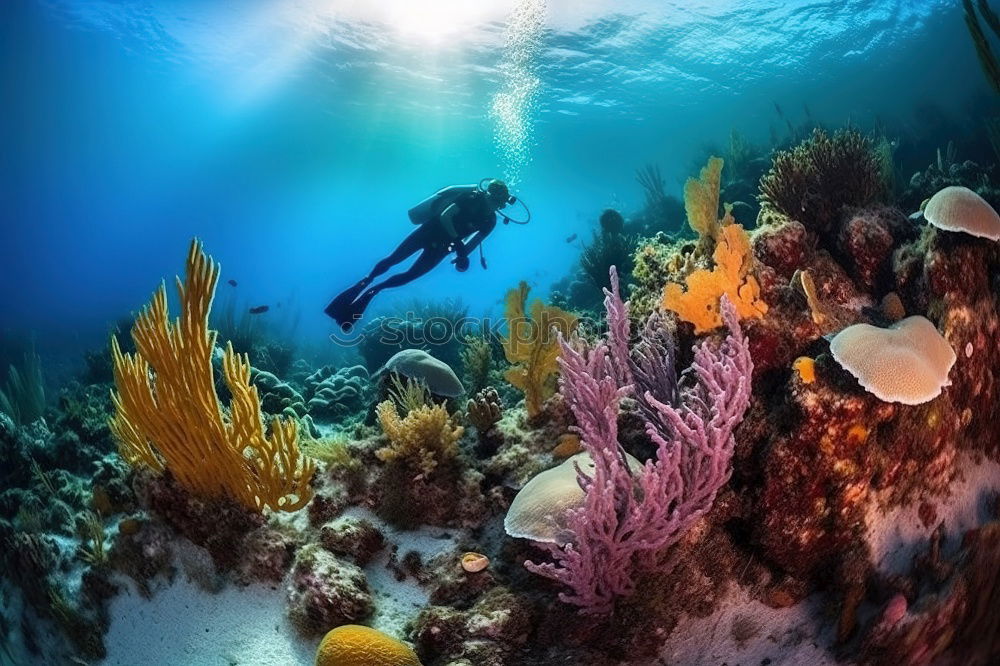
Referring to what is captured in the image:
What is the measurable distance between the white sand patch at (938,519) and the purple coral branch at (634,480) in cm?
114

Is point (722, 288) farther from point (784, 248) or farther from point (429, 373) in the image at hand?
point (429, 373)

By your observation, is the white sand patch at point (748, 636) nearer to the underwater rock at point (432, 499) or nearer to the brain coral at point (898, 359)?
the brain coral at point (898, 359)

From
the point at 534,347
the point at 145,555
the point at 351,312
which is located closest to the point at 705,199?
the point at 534,347

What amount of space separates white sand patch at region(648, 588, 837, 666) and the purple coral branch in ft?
1.45

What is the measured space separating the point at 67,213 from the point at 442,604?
76.3m

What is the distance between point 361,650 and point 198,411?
6.97 feet

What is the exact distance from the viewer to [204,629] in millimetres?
3688

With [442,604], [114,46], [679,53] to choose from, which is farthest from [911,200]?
[114,46]

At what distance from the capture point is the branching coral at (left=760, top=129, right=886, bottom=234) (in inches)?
175

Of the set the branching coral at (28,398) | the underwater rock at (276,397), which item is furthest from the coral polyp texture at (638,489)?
the branching coral at (28,398)

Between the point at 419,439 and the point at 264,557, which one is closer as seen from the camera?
the point at 264,557

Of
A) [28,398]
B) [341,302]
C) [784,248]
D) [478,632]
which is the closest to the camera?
[478,632]

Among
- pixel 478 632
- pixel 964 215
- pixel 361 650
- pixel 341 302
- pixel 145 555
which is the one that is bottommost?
pixel 478 632

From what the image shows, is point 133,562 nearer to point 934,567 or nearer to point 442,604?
point 442,604
